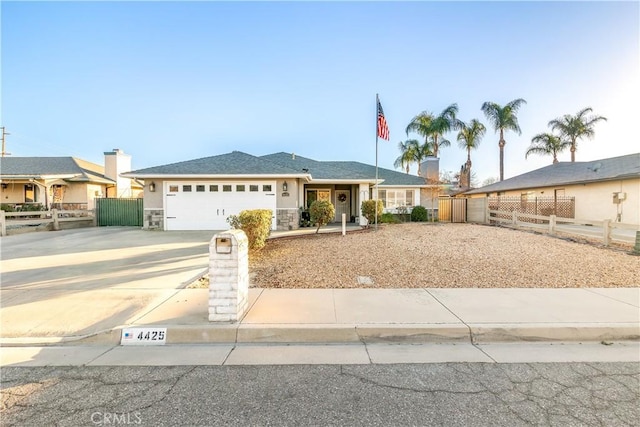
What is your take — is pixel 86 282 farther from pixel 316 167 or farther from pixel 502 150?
pixel 502 150

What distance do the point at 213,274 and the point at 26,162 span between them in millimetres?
→ 28978

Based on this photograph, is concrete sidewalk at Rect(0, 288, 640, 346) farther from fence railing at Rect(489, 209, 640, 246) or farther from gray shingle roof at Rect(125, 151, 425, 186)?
gray shingle roof at Rect(125, 151, 425, 186)

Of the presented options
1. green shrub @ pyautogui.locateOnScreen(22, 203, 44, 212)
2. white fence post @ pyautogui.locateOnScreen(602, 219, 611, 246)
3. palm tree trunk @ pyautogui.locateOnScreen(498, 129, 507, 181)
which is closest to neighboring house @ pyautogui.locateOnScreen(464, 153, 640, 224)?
palm tree trunk @ pyautogui.locateOnScreen(498, 129, 507, 181)

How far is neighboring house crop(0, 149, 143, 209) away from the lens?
19.0 meters

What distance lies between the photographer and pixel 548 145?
27.3 m

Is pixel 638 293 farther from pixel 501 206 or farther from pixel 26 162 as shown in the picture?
pixel 26 162

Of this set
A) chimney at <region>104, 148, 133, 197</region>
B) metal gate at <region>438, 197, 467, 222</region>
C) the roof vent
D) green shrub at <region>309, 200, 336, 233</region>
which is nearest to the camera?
green shrub at <region>309, 200, 336, 233</region>

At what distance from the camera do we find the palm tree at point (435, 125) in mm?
26125

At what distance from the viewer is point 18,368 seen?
115 inches

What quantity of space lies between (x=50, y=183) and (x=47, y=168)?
3940mm

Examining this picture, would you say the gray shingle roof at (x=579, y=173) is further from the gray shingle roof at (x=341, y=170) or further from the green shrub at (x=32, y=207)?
the green shrub at (x=32, y=207)
